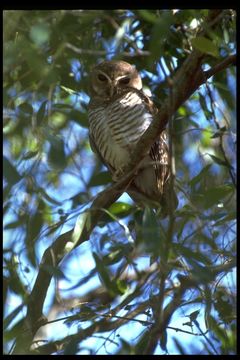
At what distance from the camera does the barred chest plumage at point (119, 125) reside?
3.60m

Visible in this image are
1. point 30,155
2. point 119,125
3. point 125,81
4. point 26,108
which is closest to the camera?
point 30,155

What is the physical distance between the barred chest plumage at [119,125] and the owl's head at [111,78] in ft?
0.27

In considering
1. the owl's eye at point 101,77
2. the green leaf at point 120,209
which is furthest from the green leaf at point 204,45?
the owl's eye at point 101,77

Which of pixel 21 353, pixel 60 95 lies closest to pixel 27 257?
pixel 21 353

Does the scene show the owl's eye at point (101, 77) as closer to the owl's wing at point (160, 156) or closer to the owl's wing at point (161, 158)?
the owl's wing at point (160, 156)

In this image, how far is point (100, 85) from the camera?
4.02 metres

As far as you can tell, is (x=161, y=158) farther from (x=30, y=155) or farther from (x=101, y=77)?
(x=30, y=155)

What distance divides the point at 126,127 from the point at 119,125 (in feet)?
0.21

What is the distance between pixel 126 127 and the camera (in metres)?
3.61

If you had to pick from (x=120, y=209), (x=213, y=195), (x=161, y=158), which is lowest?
(x=213, y=195)

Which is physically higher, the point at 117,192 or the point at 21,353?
the point at 117,192

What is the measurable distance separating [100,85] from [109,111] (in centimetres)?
31

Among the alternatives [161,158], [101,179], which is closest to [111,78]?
[161,158]

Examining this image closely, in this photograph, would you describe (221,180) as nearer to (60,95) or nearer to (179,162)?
(179,162)
